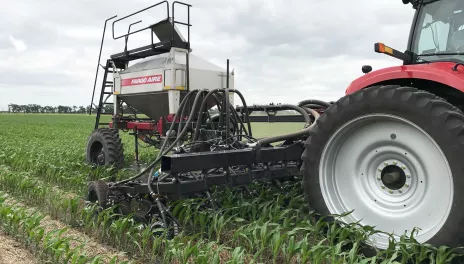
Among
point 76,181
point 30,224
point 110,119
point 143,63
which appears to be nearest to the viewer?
point 30,224

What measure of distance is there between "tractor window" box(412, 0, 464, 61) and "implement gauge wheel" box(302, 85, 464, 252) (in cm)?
91

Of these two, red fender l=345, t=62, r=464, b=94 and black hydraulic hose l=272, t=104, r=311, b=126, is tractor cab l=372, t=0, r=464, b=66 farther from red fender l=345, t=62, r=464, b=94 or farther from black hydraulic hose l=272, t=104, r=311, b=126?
black hydraulic hose l=272, t=104, r=311, b=126

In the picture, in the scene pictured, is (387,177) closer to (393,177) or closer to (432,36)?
(393,177)

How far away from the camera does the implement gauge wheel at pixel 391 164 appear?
248 centimetres

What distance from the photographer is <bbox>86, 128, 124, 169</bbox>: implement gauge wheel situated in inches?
265

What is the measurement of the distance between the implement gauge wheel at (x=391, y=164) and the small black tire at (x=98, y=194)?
212 centimetres

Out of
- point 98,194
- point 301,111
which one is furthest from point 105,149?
point 301,111

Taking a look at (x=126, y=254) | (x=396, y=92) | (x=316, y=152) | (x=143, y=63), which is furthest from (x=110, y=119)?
(x=396, y=92)

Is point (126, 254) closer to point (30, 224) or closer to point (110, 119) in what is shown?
point (30, 224)

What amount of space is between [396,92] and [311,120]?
6.72 feet

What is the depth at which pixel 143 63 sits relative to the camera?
747 centimetres

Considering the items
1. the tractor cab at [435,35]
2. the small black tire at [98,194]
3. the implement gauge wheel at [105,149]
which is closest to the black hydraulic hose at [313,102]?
the tractor cab at [435,35]

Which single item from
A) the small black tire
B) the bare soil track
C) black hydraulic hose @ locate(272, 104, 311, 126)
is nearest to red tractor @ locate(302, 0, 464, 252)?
black hydraulic hose @ locate(272, 104, 311, 126)

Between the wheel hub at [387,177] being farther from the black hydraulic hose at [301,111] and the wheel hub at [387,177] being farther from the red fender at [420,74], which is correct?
the black hydraulic hose at [301,111]
